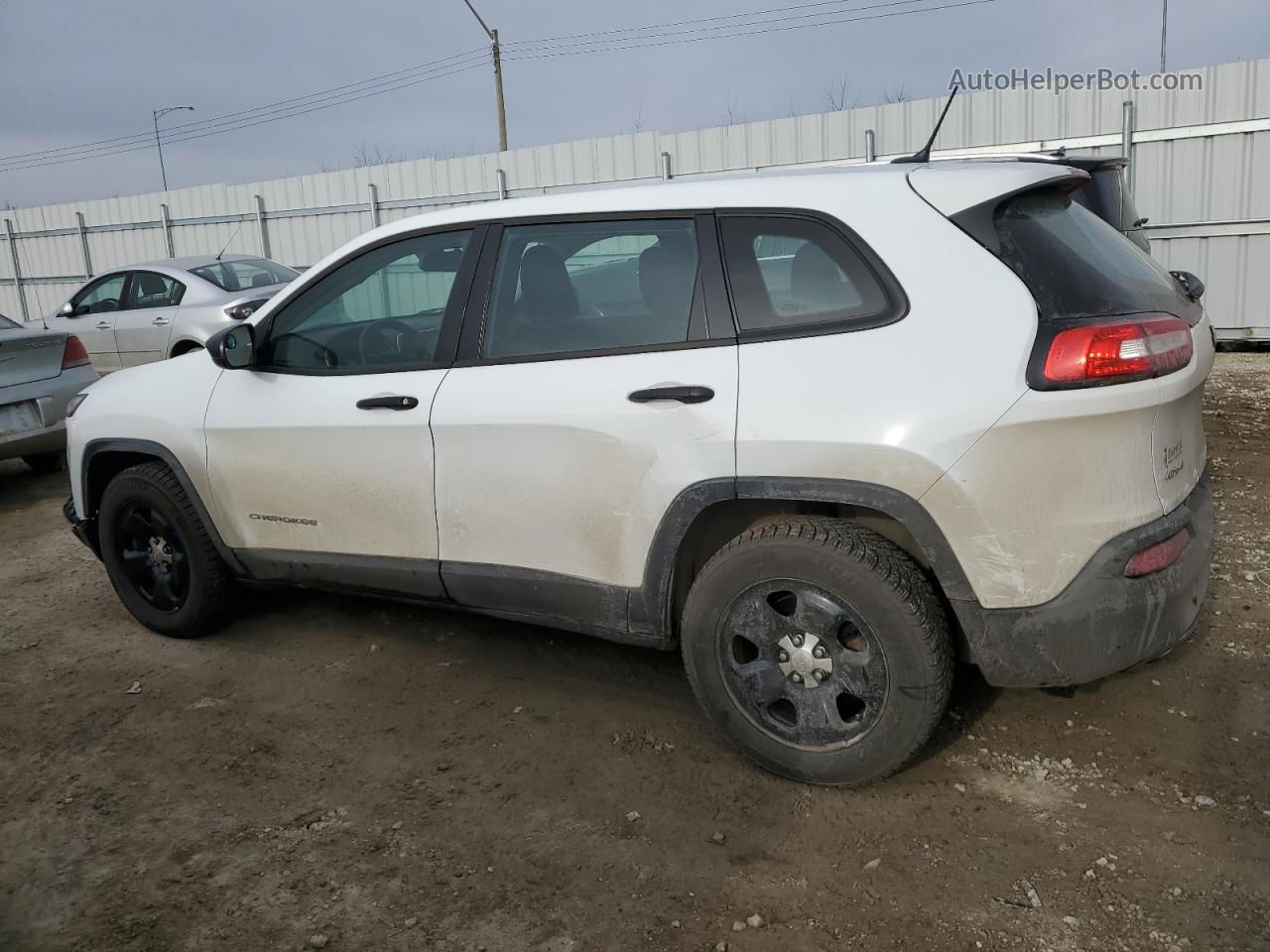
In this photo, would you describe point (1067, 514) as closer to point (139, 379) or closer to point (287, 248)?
point (139, 379)

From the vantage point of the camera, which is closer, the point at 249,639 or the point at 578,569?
the point at 578,569

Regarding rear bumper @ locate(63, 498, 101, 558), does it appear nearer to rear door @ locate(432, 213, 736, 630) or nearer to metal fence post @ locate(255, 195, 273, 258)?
rear door @ locate(432, 213, 736, 630)

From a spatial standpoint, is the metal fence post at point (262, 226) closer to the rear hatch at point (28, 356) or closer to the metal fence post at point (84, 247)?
the metal fence post at point (84, 247)

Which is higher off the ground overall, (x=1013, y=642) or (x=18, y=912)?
(x=1013, y=642)

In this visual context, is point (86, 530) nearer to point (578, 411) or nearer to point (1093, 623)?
point (578, 411)

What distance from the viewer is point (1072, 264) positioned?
2.84 metres

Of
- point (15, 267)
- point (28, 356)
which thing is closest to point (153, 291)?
point (28, 356)

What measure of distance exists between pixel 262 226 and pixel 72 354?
10804mm

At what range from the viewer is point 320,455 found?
151 inches

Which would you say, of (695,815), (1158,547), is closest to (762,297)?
(1158,547)

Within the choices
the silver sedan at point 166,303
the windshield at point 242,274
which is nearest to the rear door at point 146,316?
the silver sedan at point 166,303

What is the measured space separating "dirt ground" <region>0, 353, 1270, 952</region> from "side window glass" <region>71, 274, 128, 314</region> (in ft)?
27.0

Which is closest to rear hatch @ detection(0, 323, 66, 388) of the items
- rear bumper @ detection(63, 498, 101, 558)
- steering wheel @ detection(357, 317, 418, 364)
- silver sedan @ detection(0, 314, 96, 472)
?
silver sedan @ detection(0, 314, 96, 472)

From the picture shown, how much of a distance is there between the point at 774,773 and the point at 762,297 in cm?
144
